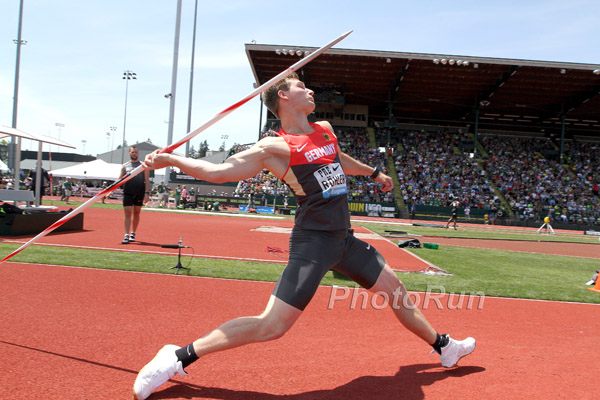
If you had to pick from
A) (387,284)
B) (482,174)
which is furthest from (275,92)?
(482,174)

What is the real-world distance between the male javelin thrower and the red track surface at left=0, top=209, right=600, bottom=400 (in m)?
0.30

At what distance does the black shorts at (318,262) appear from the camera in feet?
9.83

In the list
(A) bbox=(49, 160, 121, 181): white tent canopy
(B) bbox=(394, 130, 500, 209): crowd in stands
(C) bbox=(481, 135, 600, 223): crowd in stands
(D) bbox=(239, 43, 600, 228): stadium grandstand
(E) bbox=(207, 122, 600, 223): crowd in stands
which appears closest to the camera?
(D) bbox=(239, 43, 600, 228): stadium grandstand

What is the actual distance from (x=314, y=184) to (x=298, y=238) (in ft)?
1.30

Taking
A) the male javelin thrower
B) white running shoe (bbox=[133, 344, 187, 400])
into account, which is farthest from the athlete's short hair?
white running shoe (bbox=[133, 344, 187, 400])

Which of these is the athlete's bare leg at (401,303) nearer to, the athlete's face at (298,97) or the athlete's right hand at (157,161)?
the athlete's face at (298,97)

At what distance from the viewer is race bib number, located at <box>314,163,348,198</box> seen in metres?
3.17

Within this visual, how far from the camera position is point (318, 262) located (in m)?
3.08

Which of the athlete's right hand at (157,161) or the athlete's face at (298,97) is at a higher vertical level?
the athlete's face at (298,97)

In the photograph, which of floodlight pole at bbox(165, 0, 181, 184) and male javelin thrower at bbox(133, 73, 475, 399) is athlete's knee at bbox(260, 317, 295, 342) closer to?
male javelin thrower at bbox(133, 73, 475, 399)

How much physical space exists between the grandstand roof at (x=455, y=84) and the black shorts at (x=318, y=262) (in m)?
31.1

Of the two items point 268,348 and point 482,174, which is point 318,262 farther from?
point 482,174

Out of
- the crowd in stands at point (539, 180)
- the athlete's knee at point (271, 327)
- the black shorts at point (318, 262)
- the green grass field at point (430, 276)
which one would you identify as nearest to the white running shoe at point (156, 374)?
the athlete's knee at point (271, 327)

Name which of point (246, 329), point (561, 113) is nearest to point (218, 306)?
point (246, 329)
